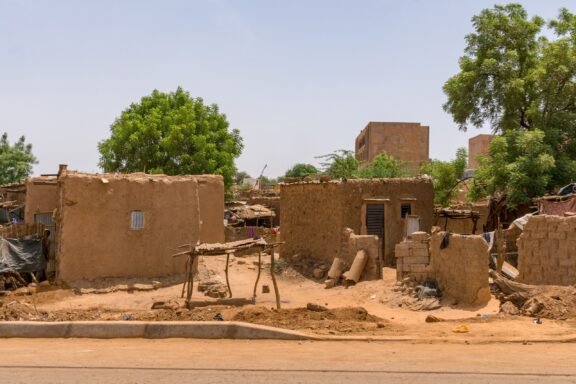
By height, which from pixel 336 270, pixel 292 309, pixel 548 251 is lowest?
pixel 292 309

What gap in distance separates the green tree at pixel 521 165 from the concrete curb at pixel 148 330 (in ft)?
38.5

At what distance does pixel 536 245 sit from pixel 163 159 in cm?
→ 2092

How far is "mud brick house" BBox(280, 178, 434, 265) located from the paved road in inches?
400

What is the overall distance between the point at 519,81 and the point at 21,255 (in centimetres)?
1572

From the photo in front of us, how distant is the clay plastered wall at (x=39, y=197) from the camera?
744 inches

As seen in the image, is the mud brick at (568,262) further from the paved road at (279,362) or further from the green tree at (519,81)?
the green tree at (519,81)

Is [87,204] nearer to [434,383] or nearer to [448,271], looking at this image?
[448,271]

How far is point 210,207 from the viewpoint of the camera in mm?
20812

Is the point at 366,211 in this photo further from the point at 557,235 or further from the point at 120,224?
the point at 557,235

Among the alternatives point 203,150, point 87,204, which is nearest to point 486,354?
point 87,204

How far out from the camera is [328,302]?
15438 mm

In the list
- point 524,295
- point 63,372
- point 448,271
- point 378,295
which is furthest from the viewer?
point 378,295

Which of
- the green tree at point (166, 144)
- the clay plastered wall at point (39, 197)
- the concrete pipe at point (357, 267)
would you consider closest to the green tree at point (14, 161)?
the green tree at point (166, 144)

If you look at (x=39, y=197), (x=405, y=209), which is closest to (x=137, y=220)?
(x=39, y=197)
